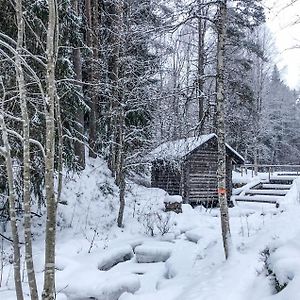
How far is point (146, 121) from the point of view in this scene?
49.3 feet

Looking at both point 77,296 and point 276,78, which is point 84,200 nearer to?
point 77,296

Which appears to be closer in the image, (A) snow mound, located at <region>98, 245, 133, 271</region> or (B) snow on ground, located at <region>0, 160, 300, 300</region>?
(B) snow on ground, located at <region>0, 160, 300, 300</region>

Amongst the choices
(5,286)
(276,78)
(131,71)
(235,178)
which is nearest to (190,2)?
(131,71)

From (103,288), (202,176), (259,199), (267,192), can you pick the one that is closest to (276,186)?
(267,192)

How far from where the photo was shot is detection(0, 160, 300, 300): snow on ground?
20.0ft

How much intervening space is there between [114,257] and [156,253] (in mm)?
1022

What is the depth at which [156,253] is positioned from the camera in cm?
946

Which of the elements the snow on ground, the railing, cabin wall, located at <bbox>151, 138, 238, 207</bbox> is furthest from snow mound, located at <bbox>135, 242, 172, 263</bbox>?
the railing

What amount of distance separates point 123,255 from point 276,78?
37627mm

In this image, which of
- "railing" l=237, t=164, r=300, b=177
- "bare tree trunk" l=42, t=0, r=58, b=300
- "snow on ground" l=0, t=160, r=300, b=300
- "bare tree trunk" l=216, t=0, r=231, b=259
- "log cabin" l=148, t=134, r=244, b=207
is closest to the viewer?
"bare tree trunk" l=42, t=0, r=58, b=300

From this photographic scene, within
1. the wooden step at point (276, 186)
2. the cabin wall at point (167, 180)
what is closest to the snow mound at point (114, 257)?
the cabin wall at point (167, 180)

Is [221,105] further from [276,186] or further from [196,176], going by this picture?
[276,186]

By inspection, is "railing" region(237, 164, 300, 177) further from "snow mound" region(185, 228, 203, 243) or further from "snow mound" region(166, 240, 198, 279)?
"snow mound" region(166, 240, 198, 279)

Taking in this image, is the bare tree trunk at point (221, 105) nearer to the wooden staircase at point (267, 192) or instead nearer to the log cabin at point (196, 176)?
the log cabin at point (196, 176)
